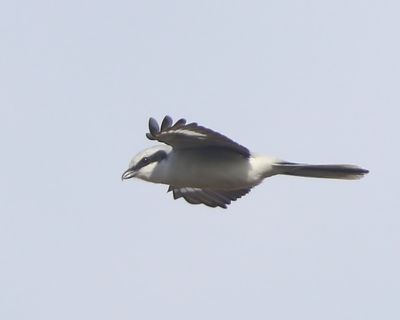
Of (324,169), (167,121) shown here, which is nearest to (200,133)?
(167,121)

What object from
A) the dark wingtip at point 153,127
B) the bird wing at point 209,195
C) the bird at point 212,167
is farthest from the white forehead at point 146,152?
the bird wing at point 209,195

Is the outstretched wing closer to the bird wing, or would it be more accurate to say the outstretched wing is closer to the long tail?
the long tail

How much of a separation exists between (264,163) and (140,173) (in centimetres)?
132

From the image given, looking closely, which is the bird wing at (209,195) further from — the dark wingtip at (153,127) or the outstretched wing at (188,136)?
the dark wingtip at (153,127)

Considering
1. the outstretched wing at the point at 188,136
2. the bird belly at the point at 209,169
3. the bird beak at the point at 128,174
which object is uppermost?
the outstretched wing at the point at 188,136

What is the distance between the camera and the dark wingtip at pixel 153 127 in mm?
17812

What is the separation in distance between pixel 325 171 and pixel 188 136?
1641 millimetres

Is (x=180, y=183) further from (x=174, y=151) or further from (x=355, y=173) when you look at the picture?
(x=355, y=173)

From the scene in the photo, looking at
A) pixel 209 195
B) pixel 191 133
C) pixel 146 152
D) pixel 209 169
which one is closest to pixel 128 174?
pixel 146 152

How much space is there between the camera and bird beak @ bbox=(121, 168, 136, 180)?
1861cm

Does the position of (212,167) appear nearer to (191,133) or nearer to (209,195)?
(191,133)

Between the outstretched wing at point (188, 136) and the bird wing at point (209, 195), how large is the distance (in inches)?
61.4

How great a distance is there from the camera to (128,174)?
1862 cm

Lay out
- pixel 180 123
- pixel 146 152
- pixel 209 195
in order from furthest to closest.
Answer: pixel 209 195 → pixel 146 152 → pixel 180 123
